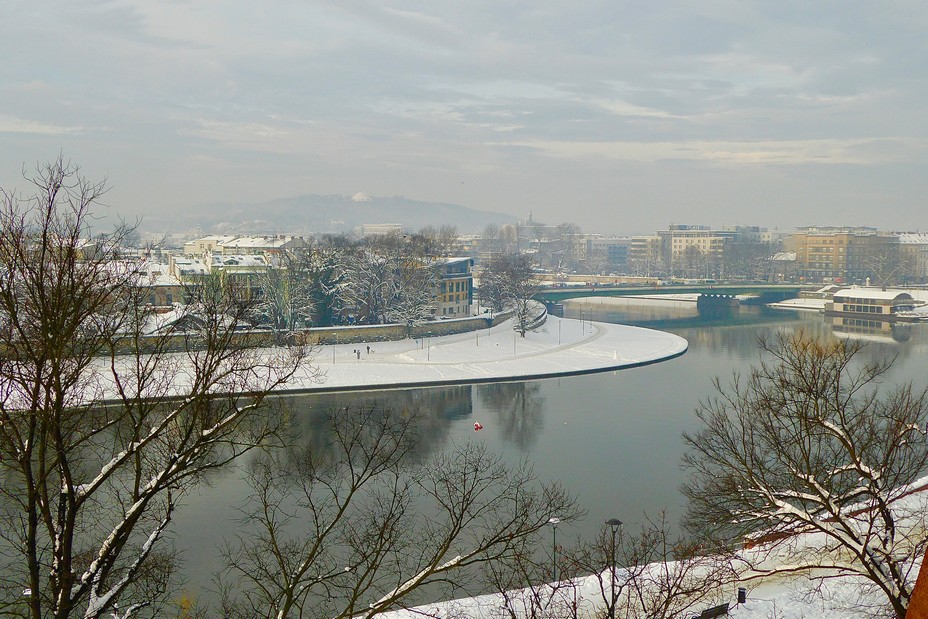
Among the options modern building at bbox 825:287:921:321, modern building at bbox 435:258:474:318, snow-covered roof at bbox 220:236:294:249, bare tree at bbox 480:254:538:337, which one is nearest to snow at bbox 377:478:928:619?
bare tree at bbox 480:254:538:337

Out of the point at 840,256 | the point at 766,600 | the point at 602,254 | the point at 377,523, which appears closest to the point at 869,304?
the point at 840,256

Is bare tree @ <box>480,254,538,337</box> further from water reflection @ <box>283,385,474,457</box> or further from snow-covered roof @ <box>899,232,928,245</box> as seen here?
snow-covered roof @ <box>899,232,928,245</box>

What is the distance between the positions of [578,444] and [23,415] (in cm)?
1281

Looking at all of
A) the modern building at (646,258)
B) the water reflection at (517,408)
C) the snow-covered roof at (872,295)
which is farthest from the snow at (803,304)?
the water reflection at (517,408)

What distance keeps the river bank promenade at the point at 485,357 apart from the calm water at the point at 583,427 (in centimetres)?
68

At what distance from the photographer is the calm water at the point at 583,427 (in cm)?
1110

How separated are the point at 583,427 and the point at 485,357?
9.64 m

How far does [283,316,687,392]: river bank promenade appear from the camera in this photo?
21.8 m

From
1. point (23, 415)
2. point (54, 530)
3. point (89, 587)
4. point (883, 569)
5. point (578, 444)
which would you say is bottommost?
point (578, 444)

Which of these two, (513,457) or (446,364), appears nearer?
(513,457)

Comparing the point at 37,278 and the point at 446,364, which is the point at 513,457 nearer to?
the point at 446,364

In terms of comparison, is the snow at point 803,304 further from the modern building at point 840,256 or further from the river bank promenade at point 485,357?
the river bank promenade at point 485,357

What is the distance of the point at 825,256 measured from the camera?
66.4 m

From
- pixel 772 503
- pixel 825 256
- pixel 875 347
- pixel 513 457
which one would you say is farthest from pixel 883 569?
pixel 825 256
